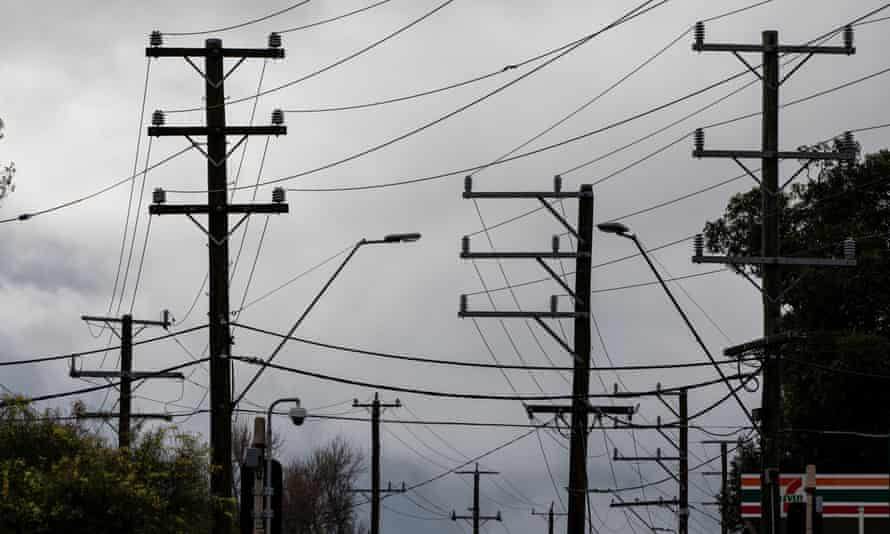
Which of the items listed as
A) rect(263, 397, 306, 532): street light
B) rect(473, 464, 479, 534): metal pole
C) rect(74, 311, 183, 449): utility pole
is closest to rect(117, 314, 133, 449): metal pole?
rect(74, 311, 183, 449): utility pole

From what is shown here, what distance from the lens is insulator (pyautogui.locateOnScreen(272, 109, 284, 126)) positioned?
117ft

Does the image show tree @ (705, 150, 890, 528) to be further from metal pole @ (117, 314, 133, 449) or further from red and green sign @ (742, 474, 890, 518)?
metal pole @ (117, 314, 133, 449)

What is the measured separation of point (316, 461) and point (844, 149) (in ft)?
276

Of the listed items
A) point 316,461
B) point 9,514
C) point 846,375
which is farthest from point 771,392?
point 316,461

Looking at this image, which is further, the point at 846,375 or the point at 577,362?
the point at 846,375

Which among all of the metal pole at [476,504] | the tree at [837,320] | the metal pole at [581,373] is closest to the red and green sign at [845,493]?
the tree at [837,320]

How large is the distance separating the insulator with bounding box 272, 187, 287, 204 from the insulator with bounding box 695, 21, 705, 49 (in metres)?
9.41

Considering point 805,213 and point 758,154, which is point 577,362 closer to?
point 758,154

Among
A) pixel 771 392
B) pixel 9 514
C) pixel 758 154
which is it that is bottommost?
pixel 9 514

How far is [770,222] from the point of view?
33.9 m

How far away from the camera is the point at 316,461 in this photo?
11494cm

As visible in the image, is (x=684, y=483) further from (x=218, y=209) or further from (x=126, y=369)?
(x=218, y=209)

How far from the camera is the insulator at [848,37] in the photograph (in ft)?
110

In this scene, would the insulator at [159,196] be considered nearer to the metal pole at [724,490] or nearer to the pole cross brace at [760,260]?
the pole cross brace at [760,260]
